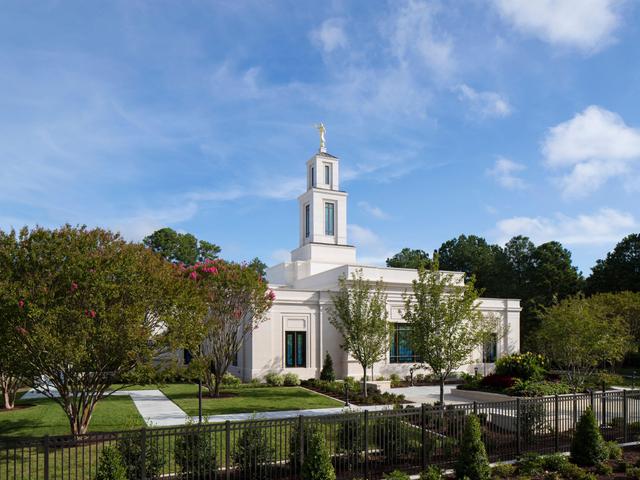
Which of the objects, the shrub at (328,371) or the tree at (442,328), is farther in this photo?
the shrub at (328,371)

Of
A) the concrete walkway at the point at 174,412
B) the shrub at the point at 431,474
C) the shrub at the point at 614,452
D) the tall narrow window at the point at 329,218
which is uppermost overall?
the tall narrow window at the point at 329,218

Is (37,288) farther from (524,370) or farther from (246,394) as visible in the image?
(524,370)

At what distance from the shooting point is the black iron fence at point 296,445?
32.7ft

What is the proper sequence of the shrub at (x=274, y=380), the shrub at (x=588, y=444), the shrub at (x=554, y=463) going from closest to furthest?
the shrub at (x=554, y=463) < the shrub at (x=588, y=444) < the shrub at (x=274, y=380)

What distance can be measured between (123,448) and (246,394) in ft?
44.3

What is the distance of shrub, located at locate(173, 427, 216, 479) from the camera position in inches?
401

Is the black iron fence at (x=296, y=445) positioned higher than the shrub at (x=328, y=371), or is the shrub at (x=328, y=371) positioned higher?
the black iron fence at (x=296, y=445)

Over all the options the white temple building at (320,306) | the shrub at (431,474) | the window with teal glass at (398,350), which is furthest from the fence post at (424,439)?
the window with teal glass at (398,350)

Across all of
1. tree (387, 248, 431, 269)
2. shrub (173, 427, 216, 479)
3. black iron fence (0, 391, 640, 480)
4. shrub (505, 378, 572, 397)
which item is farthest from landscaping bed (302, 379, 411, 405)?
tree (387, 248, 431, 269)

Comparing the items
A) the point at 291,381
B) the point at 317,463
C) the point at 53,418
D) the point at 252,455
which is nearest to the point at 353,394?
the point at 291,381

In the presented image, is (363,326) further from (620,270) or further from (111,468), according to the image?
(620,270)

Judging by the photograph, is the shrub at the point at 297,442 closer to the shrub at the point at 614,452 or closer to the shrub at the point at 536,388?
the shrub at the point at 614,452

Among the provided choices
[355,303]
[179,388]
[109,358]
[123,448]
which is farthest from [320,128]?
[123,448]

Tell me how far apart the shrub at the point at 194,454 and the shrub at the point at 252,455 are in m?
0.59
